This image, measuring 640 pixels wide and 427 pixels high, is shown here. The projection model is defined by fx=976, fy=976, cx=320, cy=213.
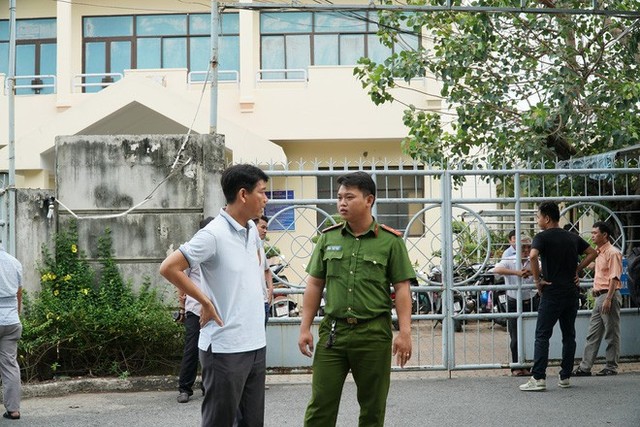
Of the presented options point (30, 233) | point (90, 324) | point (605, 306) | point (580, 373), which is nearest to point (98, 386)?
point (90, 324)

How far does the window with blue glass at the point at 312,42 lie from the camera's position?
Answer: 22.2m

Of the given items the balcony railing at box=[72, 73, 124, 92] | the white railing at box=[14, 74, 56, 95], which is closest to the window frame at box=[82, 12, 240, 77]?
the balcony railing at box=[72, 73, 124, 92]

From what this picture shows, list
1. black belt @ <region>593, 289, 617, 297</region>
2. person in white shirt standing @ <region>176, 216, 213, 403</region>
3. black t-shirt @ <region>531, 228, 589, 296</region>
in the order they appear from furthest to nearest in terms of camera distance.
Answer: black belt @ <region>593, 289, 617, 297</region> < black t-shirt @ <region>531, 228, 589, 296</region> < person in white shirt standing @ <region>176, 216, 213, 403</region>

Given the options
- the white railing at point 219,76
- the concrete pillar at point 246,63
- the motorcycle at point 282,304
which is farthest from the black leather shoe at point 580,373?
the white railing at point 219,76

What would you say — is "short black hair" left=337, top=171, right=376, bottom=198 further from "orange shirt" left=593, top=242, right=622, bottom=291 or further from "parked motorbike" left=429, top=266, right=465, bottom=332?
"orange shirt" left=593, top=242, right=622, bottom=291

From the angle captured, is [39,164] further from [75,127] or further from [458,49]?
[458,49]

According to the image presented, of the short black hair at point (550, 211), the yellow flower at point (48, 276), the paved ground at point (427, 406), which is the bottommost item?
the paved ground at point (427, 406)

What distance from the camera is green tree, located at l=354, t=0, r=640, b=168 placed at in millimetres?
12242

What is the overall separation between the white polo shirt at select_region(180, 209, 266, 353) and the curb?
4547 millimetres

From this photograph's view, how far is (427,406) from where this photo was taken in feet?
28.8

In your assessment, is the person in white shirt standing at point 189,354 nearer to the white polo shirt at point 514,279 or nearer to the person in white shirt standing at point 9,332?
the person in white shirt standing at point 9,332

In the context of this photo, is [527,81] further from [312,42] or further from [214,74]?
[312,42]

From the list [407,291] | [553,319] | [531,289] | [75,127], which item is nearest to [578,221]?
[531,289]

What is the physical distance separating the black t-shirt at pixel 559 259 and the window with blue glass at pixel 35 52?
16173 millimetres
